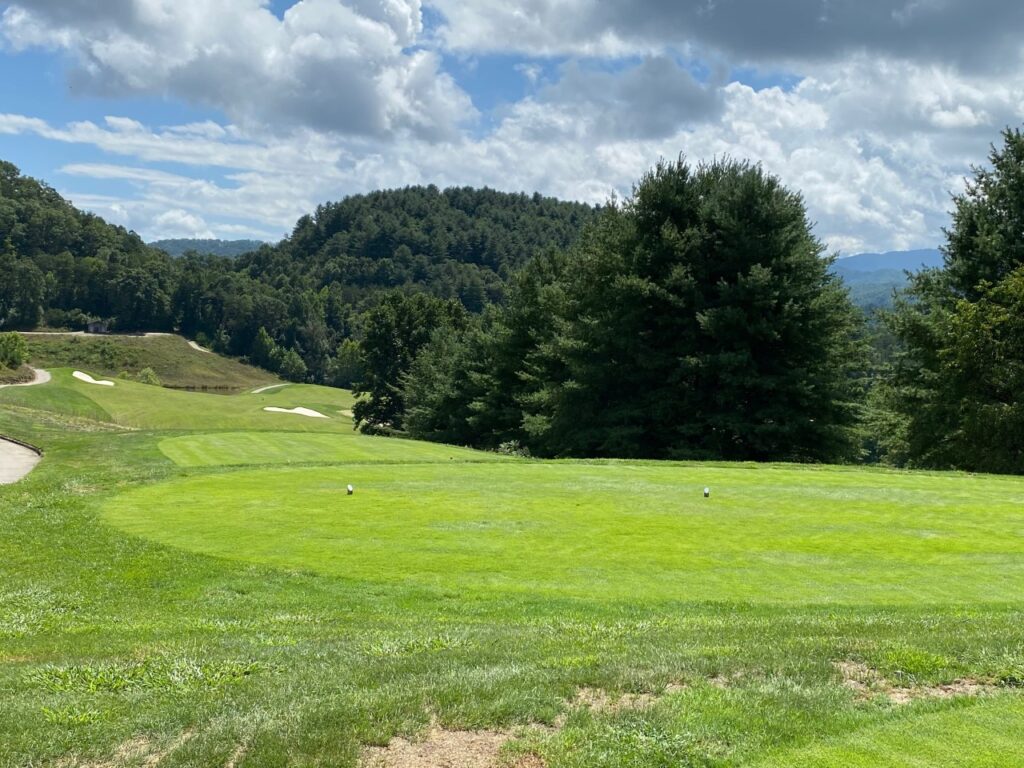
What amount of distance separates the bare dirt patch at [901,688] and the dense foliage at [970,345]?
26.4m

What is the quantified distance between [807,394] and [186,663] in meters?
29.6

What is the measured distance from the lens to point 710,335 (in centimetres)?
3441

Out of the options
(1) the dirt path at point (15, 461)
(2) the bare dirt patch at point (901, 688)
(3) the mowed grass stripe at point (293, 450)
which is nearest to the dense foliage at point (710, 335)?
(3) the mowed grass stripe at point (293, 450)

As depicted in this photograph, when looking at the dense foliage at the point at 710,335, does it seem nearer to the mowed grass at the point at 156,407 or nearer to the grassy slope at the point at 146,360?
the mowed grass at the point at 156,407

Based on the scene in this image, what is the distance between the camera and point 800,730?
5469 millimetres

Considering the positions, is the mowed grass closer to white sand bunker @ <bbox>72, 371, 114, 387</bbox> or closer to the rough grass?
white sand bunker @ <bbox>72, 371, 114, 387</bbox>

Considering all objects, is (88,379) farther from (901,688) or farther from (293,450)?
(901,688)

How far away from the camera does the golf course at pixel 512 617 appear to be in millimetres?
5375

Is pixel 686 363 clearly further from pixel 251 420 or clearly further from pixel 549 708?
pixel 251 420

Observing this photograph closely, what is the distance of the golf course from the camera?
538 cm

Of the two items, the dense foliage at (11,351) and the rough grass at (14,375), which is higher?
the dense foliage at (11,351)

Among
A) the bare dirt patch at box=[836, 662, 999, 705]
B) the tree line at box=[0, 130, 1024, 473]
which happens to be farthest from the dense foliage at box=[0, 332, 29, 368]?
the bare dirt patch at box=[836, 662, 999, 705]

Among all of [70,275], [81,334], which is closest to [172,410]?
[81,334]

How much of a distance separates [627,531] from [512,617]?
4211 millimetres
